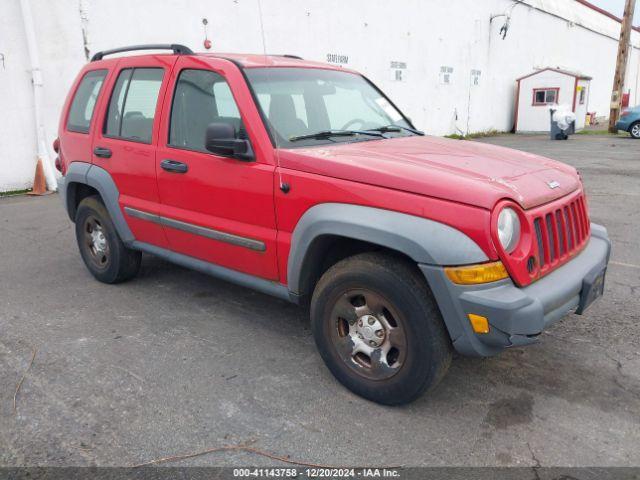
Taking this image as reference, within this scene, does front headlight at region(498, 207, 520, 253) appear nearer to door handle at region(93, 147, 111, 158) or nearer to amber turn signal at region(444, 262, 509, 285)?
amber turn signal at region(444, 262, 509, 285)

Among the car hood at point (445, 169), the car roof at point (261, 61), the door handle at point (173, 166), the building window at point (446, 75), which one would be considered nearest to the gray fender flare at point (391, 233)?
the car hood at point (445, 169)

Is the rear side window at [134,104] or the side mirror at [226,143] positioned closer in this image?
the side mirror at [226,143]

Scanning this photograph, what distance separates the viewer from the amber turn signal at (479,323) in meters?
2.52

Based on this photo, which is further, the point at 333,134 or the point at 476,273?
the point at 333,134

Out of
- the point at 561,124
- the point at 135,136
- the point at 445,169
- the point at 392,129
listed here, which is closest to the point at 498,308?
the point at 445,169

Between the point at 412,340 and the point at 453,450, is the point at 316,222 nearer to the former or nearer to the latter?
the point at 412,340

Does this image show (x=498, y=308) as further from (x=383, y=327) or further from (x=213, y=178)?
(x=213, y=178)

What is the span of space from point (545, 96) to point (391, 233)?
2332 cm

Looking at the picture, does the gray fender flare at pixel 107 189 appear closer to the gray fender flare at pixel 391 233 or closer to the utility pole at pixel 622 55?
the gray fender flare at pixel 391 233

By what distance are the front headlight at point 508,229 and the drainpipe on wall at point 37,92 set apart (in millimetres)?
8161

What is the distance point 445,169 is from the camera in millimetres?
2861

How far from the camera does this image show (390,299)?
8.96 ft

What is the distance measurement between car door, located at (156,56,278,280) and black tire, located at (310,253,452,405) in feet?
1.83

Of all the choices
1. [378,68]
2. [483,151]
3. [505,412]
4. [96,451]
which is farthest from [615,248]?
[378,68]
